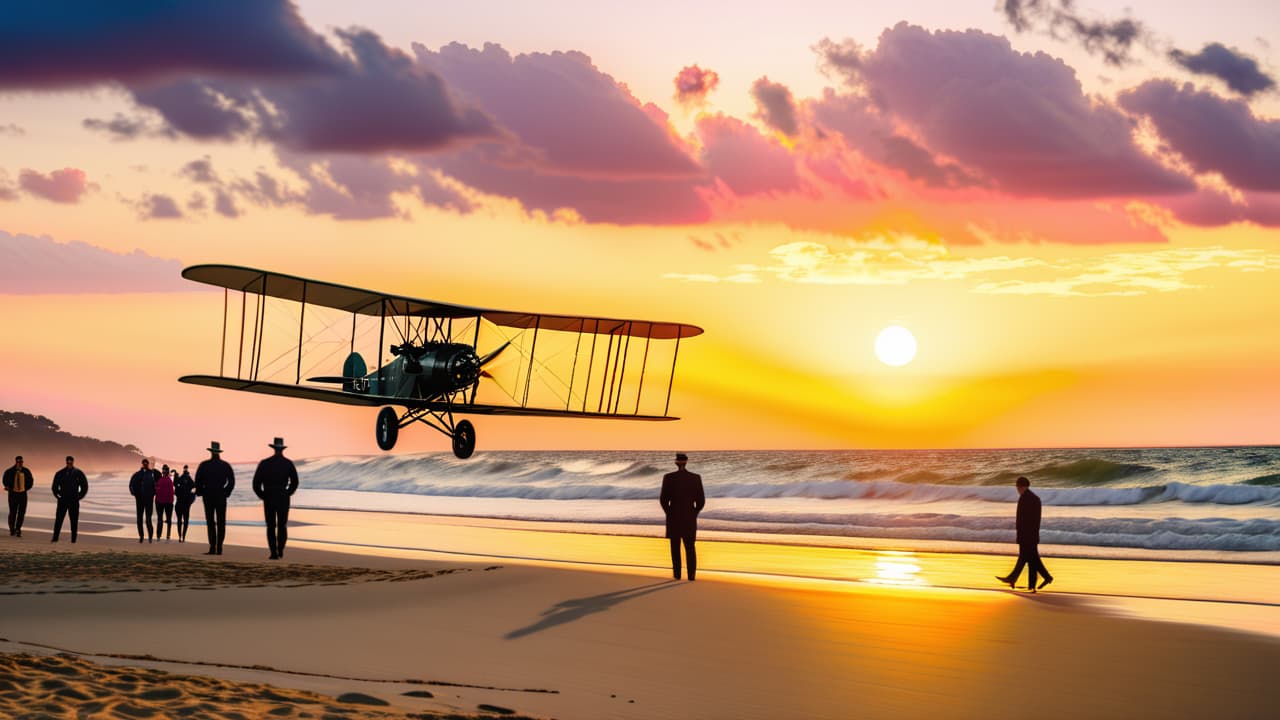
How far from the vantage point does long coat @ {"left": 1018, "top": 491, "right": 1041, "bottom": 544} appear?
15977mm

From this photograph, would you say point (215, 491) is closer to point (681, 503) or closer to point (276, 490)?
point (276, 490)

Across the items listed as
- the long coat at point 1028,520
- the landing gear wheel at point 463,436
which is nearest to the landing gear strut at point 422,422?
the landing gear wheel at point 463,436

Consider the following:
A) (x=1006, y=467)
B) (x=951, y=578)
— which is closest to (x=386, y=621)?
(x=951, y=578)

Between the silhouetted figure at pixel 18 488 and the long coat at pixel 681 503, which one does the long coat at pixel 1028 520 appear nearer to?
the long coat at pixel 681 503

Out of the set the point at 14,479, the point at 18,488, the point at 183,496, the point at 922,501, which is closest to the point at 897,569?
the point at 183,496

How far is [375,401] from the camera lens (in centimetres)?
2439

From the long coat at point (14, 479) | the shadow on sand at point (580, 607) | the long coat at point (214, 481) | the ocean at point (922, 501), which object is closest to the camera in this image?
the shadow on sand at point (580, 607)

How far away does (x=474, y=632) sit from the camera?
10656 millimetres

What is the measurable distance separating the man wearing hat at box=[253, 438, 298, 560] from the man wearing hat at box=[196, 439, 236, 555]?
Result: 50.2 inches

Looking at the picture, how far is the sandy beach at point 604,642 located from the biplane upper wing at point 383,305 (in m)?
5.22

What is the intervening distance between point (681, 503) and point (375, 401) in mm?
10504

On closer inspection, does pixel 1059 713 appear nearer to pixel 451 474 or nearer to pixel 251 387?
pixel 251 387

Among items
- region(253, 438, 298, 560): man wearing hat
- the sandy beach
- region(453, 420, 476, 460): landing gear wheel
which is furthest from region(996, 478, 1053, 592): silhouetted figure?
region(453, 420, 476, 460): landing gear wheel

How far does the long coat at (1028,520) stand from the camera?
1598 cm
